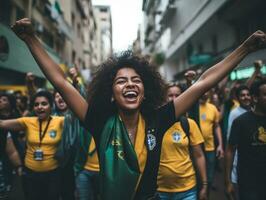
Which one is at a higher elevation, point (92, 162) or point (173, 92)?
point (173, 92)

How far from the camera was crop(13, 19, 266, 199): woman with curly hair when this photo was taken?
2115mm

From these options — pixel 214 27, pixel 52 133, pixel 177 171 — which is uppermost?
pixel 214 27

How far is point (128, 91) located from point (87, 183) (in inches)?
81.2

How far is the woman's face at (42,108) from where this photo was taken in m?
4.33

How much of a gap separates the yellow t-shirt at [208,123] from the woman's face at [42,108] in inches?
96.8

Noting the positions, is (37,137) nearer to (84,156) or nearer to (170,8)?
(84,156)

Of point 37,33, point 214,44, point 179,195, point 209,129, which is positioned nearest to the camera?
point 179,195

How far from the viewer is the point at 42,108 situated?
14.2 ft

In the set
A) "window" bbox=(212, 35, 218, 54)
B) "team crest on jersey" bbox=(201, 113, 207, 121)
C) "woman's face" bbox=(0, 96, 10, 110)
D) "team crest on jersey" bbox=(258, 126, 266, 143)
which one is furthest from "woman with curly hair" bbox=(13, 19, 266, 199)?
"window" bbox=(212, 35, 218, 54)

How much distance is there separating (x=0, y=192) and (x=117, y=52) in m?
2.33

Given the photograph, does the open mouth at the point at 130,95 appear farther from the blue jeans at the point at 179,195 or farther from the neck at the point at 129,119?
the blue jeans at the point at 179,195

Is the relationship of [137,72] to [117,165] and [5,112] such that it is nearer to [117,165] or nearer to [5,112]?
[117,165]

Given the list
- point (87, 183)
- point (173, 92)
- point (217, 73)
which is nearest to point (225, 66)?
point (217, 73)

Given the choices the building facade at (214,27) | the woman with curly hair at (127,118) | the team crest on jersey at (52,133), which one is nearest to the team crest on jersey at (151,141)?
the woman with curly hair at (127,118)
